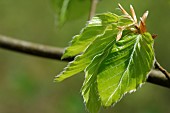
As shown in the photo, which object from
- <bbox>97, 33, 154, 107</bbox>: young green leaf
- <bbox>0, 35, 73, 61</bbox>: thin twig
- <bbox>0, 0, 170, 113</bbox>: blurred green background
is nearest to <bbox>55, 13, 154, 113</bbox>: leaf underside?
<bbox>97, 33, 154, 107</bbox>: young green leaf

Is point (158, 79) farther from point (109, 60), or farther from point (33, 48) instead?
point (33, 48)

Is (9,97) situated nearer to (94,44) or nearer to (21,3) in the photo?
(21,3)

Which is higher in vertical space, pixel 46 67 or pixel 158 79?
pixel 158 79

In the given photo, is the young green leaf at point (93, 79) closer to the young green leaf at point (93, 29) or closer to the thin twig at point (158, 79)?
the young green leaf at point (93, 29)

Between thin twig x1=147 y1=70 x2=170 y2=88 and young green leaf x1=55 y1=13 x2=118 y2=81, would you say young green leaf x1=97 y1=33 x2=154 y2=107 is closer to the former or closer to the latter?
young green leaf x1=55 y1=13 x2=118 y2=81

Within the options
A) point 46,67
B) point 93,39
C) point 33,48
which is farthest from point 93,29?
point 46,67

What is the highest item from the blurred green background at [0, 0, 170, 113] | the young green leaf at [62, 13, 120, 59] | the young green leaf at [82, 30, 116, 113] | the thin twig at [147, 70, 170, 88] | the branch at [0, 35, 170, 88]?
the young green leaf at [62, 13, 120, 59]

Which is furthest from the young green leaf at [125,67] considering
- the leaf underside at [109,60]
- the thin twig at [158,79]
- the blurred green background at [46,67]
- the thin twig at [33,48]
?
the blurred green background at [46,67]
